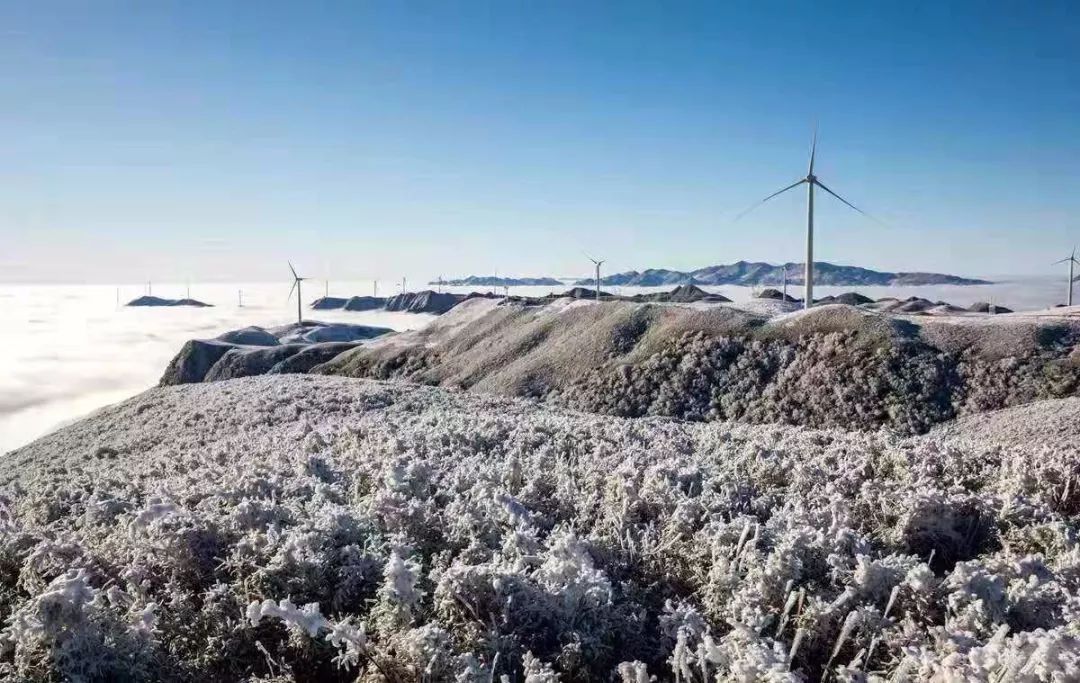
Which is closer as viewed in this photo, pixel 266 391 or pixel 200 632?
pixel 200 632

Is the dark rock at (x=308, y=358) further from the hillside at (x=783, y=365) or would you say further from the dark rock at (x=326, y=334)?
the dark rock at (x=326, y=334)

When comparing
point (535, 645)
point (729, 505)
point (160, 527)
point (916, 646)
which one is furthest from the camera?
point (729, 505)

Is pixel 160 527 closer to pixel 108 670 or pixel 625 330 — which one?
pixel 108 670

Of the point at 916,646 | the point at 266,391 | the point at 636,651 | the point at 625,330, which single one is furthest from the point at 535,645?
the point at 625,330

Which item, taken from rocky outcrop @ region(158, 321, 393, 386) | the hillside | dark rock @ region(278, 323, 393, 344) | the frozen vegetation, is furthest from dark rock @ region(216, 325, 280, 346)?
the frozen vegetation

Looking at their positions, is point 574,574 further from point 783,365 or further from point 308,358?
point 308,358

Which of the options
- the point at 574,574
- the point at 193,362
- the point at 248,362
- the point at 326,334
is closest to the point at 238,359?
the point at 248,362

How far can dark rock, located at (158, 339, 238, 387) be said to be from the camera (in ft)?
277

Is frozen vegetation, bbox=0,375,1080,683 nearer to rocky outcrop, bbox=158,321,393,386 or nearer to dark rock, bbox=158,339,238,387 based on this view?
rocky outcrop, bbox=158,321,393,386

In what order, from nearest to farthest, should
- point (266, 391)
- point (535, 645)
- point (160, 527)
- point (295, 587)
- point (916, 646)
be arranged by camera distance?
1. point (916, 646)
2. point (535, 645)
3. point (295, 587)
4. point (160, 527)
5. point (266, 391)

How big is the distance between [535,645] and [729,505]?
4158 mm

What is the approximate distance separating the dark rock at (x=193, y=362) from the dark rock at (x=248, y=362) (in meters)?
2.05

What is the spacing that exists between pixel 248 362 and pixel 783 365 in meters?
64.1

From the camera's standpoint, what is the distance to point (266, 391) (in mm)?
38188
